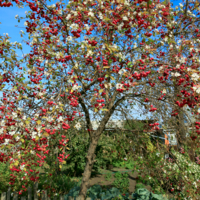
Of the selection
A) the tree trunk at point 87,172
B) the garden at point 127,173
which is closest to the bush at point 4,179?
the garden at point 127,173

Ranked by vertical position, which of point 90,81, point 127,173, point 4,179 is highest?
point 90,81

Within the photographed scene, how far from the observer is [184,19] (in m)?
5.46

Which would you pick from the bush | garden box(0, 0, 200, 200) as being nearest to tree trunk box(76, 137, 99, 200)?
garden box(0, 0, 200, 200)

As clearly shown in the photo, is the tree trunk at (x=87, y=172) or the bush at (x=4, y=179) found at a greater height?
the tree trunk at (x=87, y=172)

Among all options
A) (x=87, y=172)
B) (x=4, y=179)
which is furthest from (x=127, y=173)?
(x=4, y=179)

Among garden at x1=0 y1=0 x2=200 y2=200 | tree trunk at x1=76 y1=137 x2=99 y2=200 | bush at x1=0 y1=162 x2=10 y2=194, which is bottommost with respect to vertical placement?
bush at x1=0 y1=162 x2=10 y2=194

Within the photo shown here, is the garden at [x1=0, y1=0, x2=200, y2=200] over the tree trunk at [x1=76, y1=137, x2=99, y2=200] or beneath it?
over

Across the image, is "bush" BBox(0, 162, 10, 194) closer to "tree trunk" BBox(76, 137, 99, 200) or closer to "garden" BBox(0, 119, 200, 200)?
"garden" BBox(0, 119, 200, 200)

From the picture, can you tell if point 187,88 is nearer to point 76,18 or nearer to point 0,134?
point 76,18

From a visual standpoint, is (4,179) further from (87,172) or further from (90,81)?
(90,81)

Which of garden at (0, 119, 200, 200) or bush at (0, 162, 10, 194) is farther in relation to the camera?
bush at (0, 162, 10, 194)

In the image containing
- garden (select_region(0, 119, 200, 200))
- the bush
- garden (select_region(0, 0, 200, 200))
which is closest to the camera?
garden (select_region(0, 0, 200, 200))

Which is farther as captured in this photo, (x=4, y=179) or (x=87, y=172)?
(x=4, y=179)

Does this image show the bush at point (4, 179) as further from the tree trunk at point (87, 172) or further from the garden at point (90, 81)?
the tree trunk at point (87, 172)
